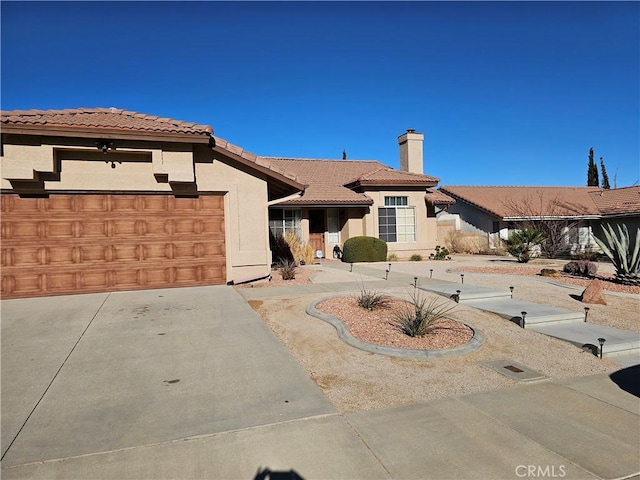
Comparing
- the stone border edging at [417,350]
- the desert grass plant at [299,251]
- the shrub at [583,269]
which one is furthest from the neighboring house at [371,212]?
the stone border edging at [417,350]

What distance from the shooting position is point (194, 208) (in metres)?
11.2

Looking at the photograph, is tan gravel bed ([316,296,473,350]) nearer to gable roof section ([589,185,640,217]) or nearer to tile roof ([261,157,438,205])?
tile roof ([261,157,438,205])

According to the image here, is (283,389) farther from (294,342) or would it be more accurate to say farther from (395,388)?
(294,342)

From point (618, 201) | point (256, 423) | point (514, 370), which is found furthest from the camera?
point (618, 201)

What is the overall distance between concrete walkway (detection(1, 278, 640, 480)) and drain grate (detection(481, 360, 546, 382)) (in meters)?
0.21

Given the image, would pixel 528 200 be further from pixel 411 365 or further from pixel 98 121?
pixel 98 121

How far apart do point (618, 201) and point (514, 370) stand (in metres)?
30.8

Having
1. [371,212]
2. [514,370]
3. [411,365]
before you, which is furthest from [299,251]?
[514,370]

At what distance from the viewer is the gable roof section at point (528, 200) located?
2858 centimetres

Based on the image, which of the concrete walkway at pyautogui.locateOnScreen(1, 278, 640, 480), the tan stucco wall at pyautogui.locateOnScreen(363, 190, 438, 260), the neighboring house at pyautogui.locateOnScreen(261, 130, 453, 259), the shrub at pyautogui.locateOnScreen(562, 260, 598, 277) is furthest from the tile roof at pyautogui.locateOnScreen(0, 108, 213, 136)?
the shrub at pyautogui.locateOnScreen(562, 260, 598, 277)

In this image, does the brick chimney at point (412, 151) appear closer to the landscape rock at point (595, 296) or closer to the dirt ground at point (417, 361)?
the landscape rock at point (595, 296)

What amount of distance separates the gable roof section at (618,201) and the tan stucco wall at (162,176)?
2549 centimetres

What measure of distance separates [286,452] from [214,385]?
174 centimetres

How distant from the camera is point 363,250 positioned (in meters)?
19.3
